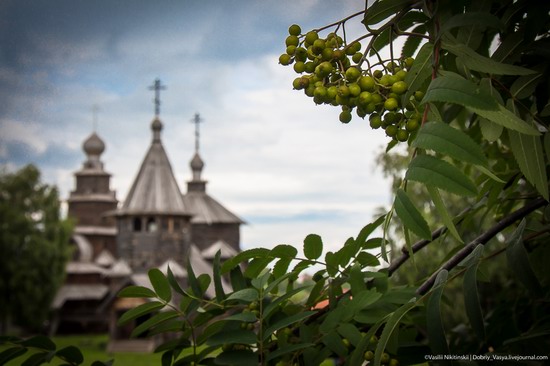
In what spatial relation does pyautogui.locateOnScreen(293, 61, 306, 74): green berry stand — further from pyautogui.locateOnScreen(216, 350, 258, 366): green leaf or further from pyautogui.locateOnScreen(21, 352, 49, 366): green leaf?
pyautogui.locateOnScreen(21, 352, 49, 366): green leaf

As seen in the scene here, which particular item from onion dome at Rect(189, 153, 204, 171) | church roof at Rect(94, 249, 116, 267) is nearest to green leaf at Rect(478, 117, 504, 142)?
onion dome at Rect(189, 153, 204, 171)

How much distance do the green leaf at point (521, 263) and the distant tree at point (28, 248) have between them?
1690 centimetres

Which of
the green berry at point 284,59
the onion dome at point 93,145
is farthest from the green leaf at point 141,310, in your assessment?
the onion dome at point 93,145

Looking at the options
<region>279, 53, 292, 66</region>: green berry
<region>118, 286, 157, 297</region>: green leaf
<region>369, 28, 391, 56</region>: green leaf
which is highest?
<region>369, 28, 391, 56</region>: green leaf

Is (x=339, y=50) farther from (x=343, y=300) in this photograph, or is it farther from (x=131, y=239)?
(x=131, y=239)

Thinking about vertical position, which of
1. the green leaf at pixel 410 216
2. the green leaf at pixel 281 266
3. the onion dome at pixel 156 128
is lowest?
the green leaf at pixel 281 266

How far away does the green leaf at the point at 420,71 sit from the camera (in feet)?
1.87

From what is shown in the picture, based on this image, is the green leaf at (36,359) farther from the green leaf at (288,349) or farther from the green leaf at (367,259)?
the green leaf at (367,259)

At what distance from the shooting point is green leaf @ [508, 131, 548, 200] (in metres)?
0.54

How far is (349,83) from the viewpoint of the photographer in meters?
0.57

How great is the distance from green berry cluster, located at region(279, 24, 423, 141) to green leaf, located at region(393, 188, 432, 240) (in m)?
0.10

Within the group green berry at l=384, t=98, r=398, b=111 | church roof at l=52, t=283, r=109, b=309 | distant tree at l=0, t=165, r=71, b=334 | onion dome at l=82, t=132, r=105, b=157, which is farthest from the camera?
onion dome at l=82, t=132, r=105, b=157

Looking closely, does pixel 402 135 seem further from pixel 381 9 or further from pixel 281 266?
pixel 281 266

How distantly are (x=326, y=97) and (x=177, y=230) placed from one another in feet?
52.5
